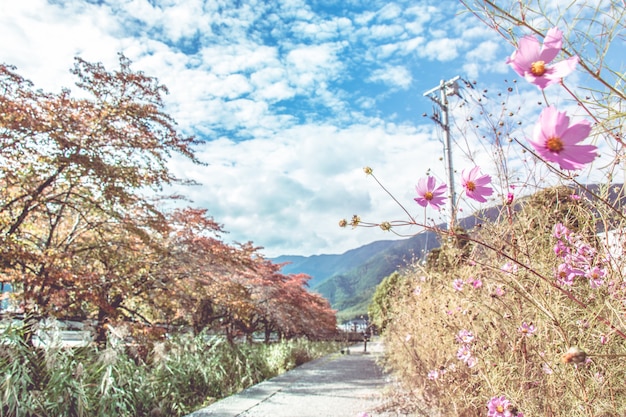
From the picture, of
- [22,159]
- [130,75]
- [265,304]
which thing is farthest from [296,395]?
[265,304]

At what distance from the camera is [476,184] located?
1.11 meters

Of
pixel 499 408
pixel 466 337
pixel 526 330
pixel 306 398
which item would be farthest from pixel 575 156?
pixel 306 398

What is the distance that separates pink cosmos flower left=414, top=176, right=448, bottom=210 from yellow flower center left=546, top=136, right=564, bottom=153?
1.75 feet

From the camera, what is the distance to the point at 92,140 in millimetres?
5699

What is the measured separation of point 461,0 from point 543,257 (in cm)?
133

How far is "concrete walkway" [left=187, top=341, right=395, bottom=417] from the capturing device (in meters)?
4.00

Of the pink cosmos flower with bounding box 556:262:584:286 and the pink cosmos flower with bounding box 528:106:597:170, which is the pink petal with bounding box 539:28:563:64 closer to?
the pink cosmos flower with bounding box 528:106:597:170

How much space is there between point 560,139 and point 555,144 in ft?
0.04

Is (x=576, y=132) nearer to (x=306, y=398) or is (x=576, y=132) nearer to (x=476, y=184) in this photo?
(x=476, y=184)

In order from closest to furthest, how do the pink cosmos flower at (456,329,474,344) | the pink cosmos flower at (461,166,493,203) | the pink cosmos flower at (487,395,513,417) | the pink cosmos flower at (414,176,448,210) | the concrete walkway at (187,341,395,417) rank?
the pink cosmos flower at (461,166,493,203) < the pink cosmos flower at (414,176,448,210) < the pink cosmos flower at (487,395,513,417) < the pink cosmos flower at (456,329,474,344) < the concrete walkway at (187,341,395,417)

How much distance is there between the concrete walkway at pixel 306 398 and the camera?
13.1 feet

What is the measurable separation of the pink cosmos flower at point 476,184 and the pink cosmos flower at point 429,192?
0.10 metres

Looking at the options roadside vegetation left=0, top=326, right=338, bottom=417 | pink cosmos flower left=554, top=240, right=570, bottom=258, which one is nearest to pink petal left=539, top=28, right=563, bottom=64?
pink cosmos flower left=554, top=240, right=570, bottom=258

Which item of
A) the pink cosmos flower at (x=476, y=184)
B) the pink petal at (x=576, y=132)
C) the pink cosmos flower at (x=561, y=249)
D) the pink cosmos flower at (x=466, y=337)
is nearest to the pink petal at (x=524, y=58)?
the pink petal at (x=576, y=132)
